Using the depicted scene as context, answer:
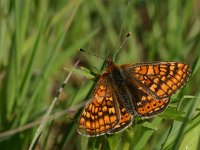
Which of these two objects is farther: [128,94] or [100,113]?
[128,94]

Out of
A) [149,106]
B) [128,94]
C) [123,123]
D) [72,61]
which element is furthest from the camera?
[72,61]

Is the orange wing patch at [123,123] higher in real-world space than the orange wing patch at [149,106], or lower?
lower

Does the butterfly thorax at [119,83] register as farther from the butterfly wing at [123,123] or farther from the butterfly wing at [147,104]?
the butterfly wing at [123,123]

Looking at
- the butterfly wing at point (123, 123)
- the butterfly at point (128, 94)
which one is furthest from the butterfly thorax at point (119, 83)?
the butterfly wing at point (123, 123)

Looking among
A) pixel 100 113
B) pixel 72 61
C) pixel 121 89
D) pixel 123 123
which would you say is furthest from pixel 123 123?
pixel 72 61

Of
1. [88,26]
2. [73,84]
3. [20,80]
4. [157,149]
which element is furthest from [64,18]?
[157,149]

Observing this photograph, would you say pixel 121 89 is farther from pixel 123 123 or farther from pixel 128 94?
pixel 123 123

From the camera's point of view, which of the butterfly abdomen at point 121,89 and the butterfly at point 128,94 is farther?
the butterfly abdomen at point 121,89
